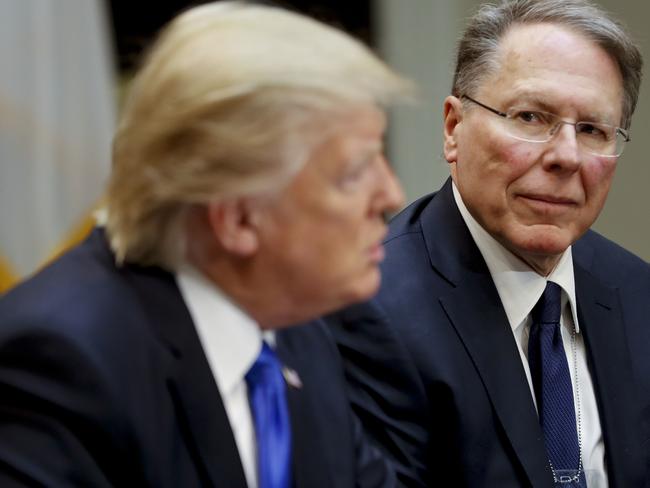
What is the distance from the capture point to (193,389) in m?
1.27

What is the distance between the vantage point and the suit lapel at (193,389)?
127cm

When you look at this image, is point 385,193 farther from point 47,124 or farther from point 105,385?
point 47,124

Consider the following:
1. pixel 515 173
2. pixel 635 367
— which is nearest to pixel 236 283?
pixel 515 173

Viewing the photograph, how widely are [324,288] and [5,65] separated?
1351 millimetres

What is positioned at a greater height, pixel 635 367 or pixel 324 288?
pixel 324 288

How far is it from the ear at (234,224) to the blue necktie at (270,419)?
197 mm

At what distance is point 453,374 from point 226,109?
86 centimetres

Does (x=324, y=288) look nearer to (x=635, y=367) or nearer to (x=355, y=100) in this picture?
(x=355, y=100)

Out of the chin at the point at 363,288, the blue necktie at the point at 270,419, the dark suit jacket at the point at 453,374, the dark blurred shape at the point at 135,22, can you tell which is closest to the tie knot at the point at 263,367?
the blue necktie at the point at 270,419

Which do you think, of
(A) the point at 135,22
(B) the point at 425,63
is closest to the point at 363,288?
(A) the point at 135,22

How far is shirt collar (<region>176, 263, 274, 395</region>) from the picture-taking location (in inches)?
51.3

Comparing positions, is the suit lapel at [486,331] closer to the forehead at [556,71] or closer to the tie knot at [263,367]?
the forehead at [556,71]

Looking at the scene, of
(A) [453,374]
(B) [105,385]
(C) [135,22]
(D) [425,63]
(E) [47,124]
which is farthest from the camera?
(D) [425,63]

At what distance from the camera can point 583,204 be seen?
1.99m
